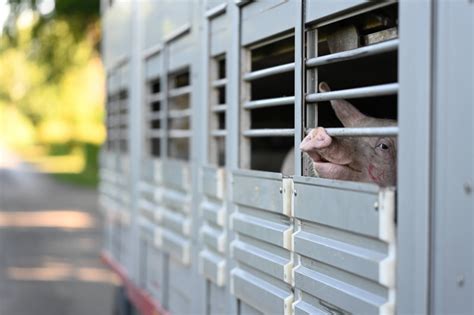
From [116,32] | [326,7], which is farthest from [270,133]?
[116,32]

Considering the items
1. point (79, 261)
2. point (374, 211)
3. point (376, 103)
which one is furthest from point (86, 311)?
point (374, 211)

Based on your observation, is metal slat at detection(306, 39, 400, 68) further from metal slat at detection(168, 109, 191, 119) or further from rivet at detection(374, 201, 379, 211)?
metal slat at detection(168, 109, 191, 119)

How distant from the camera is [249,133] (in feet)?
12.2

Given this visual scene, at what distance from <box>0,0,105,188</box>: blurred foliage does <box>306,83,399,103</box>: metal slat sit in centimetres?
913

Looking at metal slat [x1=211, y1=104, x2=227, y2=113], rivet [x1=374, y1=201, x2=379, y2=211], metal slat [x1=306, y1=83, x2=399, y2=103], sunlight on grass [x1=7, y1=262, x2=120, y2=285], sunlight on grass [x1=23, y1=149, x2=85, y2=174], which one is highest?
metal slat [x1=211, y1=104, x2=227, y2=113]

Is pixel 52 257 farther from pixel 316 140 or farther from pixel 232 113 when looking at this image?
pixel 316 140

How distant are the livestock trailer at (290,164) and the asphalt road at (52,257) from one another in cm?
267

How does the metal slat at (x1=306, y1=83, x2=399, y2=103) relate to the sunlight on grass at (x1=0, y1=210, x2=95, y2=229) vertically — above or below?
above

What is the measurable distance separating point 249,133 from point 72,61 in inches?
548

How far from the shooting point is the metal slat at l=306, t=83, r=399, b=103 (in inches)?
94.0

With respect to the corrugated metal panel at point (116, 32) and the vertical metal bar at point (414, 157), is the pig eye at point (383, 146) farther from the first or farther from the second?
the corrugated metal panel at point (116, 32)

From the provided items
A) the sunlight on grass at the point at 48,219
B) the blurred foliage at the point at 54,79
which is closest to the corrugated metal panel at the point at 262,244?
the blurred foliage at the point at 54,79

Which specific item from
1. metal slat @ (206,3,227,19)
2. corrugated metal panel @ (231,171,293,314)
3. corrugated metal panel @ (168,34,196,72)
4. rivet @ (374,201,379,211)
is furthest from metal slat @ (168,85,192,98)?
rivet @ (374,201,379,211)

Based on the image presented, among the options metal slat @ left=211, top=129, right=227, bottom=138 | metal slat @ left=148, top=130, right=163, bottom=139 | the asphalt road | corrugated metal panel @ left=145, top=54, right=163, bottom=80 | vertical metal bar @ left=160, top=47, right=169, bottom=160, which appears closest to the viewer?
metal slat @ left=211, top=129, right=227, bottom=138
